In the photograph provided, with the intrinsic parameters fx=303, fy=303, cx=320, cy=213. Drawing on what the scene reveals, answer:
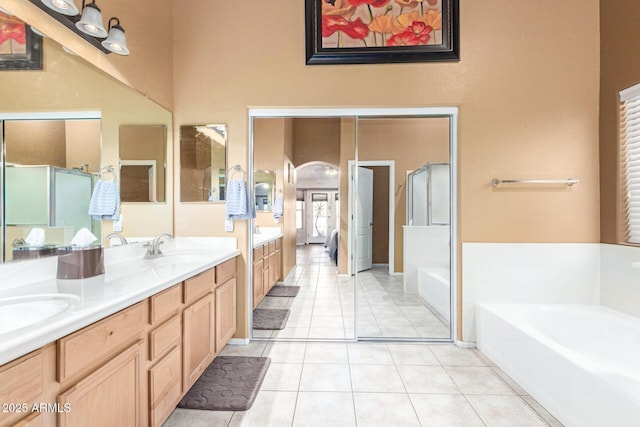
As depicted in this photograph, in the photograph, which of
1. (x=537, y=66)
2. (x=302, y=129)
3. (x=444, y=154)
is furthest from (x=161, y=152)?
(x=537, y=66)

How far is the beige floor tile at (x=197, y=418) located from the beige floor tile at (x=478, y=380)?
1.55 meters

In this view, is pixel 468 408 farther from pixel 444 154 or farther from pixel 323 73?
pixel 323 73

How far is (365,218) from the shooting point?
3576 mm

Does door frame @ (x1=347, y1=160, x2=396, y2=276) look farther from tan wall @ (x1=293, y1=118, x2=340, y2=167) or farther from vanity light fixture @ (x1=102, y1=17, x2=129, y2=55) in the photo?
vanity light fixture @ (x1=102, y1=17, x2=129, y2=55)

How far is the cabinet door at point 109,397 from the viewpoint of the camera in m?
1.01

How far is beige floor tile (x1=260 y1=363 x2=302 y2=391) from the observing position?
6.75ft

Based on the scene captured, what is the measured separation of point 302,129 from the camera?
157 inches

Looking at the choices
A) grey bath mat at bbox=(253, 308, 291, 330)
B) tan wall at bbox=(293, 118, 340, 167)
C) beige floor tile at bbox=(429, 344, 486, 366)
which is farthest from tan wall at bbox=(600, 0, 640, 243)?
grey bath mat at bbox=(253, 308, 291, 330)

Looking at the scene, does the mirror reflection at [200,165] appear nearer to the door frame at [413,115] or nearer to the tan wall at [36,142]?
the door frame at [413,115]

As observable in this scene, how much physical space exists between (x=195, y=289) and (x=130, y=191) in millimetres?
937

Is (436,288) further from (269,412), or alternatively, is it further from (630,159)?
(269,412)

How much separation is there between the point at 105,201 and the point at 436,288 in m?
2.99

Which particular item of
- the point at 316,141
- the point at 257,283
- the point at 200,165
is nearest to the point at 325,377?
→ the point at 257,283

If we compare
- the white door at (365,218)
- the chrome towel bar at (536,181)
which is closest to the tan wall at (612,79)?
the chrome towel bar at (536,181)
